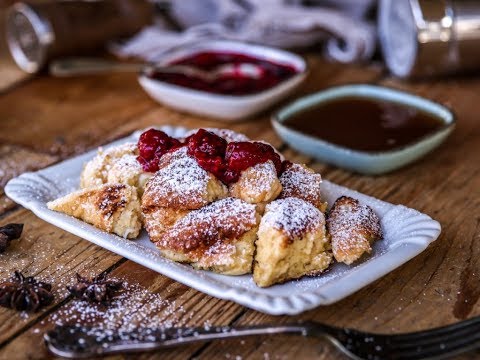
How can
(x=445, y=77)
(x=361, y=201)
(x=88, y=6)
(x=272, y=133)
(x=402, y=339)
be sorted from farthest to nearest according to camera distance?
(x=88, y=6), (x=445, y=77), (x=272, y=133), (x=361, y=201), (x=402, y=339)

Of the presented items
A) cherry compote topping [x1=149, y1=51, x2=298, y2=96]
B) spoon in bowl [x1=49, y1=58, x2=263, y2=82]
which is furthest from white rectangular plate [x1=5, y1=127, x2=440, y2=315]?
spoon in bowl [x1=49, y1=58, x2=263, y2=82]

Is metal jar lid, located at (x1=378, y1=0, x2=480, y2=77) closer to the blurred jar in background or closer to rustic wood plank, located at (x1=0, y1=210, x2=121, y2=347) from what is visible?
the blurred jar in background

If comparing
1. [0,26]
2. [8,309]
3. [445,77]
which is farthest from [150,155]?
[0,26]

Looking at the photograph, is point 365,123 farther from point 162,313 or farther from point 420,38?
point 162,313

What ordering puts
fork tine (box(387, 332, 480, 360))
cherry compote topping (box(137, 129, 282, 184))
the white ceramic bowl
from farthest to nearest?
the white ceramic bowl → cherry compote topping (box(137, 129, 282, 184)) → fork tine (box(387, 332, 480, 360))

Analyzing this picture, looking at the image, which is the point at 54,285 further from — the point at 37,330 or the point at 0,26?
the point at 0,26
